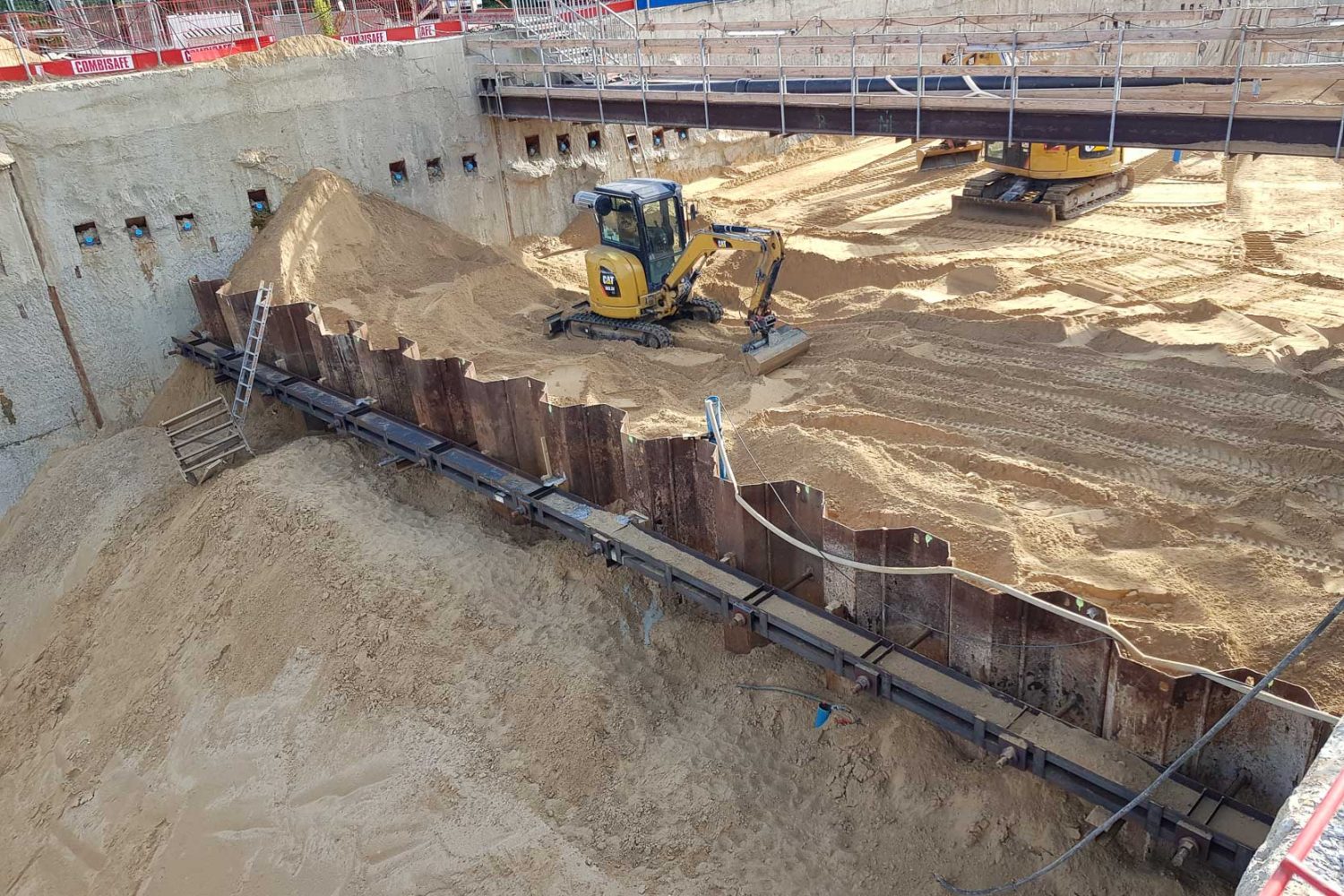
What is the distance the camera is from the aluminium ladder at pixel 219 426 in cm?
1261

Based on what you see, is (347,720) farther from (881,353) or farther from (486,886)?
(881,353)

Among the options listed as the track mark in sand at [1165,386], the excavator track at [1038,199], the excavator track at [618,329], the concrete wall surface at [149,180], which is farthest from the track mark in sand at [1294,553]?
the concrete wall surface at [149,180]

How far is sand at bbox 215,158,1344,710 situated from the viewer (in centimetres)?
860

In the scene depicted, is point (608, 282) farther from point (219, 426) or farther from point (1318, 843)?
point (1318, 843)

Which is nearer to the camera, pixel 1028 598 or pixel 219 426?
pixel 1028 598

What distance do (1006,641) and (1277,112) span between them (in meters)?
8.54

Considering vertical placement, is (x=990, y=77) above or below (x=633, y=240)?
above

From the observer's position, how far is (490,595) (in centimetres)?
897

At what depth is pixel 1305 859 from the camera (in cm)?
312

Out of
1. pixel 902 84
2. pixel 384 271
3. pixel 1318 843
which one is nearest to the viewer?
pixel 1318 843

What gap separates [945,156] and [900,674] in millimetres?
18586

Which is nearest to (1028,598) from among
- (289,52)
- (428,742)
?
(428,742)

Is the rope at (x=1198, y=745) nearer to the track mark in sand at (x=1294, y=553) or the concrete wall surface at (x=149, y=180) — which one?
the track mark in sand at (x=1294, y=553)

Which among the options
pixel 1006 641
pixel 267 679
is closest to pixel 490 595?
pixel 267 679
